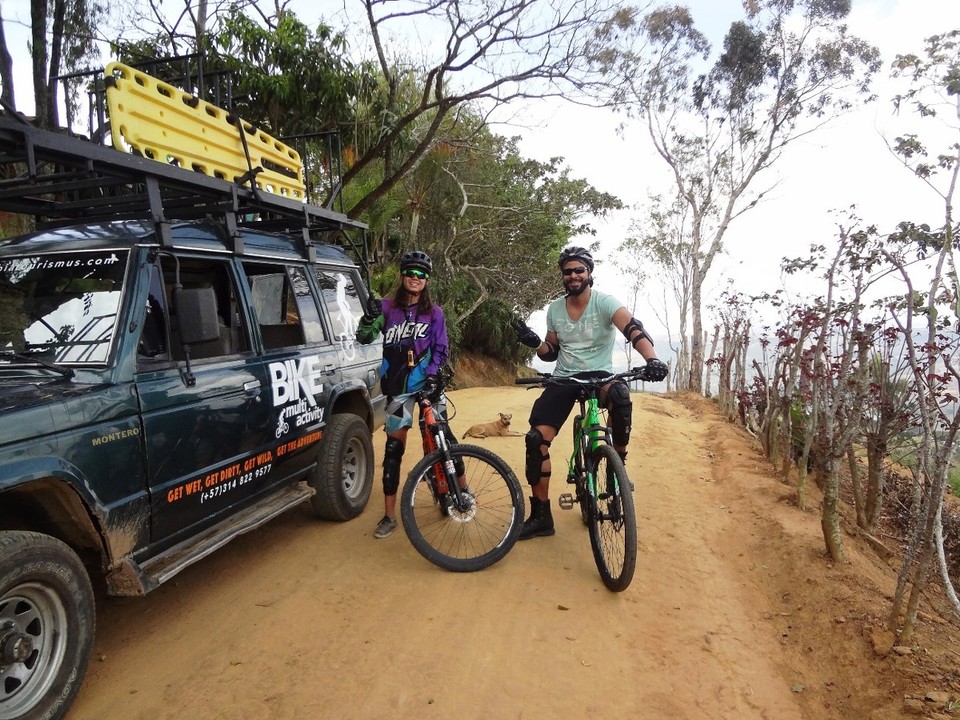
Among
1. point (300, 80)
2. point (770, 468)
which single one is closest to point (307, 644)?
point (770, 468)

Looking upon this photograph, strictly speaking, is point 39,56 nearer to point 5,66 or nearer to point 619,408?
point 5,66

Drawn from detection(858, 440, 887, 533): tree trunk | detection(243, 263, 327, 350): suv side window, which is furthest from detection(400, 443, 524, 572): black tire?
detection(858, 440, 887, 533): tree trunk

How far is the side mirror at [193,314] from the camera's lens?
121 inches

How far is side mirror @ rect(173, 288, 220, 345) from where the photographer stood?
3.07 metres

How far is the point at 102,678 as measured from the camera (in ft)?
9.56

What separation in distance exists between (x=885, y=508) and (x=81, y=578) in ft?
25.2

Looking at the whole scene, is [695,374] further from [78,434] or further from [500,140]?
[78,434]

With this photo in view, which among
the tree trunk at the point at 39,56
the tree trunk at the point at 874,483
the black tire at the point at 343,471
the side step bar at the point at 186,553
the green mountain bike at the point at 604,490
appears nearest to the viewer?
the side step bar at the point at 186,553

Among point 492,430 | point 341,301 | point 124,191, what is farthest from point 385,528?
point 492,430

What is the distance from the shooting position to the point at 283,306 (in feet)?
14.9

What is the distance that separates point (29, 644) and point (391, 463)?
2.27 m

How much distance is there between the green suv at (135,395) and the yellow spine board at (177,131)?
291 mm

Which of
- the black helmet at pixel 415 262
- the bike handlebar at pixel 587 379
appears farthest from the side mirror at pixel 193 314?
the bike handlebar at pixel 587 379

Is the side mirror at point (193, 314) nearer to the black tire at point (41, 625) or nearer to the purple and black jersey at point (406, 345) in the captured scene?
the black tire at point (41, 625)
